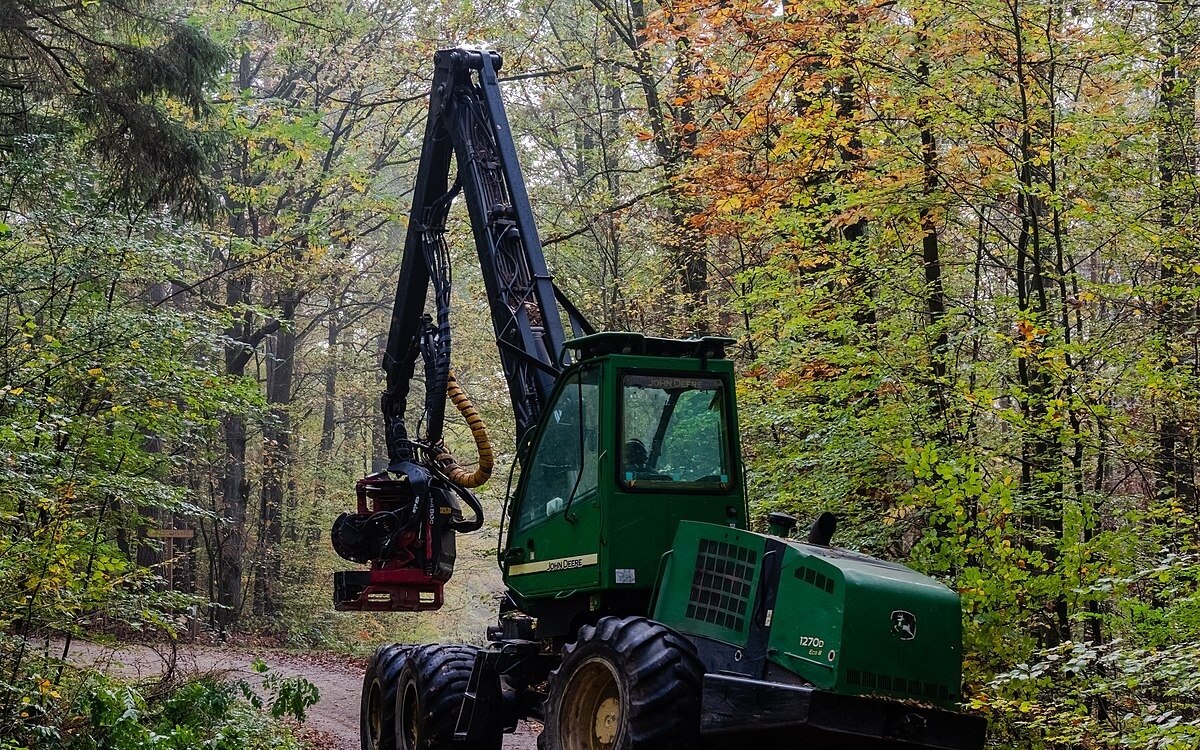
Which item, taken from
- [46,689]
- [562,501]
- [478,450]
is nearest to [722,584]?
[562,501]

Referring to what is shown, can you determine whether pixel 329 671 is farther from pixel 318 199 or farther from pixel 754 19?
pixel 754 19

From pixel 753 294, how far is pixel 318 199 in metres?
14.6

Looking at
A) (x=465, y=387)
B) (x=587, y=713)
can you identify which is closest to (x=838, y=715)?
(x=587, y=713)

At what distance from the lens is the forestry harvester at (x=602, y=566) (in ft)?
17.6

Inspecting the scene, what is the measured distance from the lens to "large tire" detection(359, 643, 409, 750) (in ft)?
27.1

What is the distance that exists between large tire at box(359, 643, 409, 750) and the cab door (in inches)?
54.5

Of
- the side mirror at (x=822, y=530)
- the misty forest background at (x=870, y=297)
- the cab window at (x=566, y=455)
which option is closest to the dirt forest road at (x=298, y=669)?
the misty forest background at (x=870, y=297)

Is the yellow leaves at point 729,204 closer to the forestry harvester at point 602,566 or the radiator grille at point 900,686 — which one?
the forestry harvester at point 602,566

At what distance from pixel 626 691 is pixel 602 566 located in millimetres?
1047

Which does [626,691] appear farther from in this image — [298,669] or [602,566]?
[298,669]

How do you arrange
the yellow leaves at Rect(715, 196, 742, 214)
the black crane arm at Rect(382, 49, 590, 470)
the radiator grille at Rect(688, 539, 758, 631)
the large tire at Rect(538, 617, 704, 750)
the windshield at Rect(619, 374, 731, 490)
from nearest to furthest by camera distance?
the large tire at Rect(538, 617, 704, 750) < the radiator grille at Rect(688, 539, 758, 631) < the windshield at Rect(619, 374, 731, 490) < the black crane arm at Rect(382, 49, 590, 470) < the yellow leaves at Rect(715, 196, 742, 214)

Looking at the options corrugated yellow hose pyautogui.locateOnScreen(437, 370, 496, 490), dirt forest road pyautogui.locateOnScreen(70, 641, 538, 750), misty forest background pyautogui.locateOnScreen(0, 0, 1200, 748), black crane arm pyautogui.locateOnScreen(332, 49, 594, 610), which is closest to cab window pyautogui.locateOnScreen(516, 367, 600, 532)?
corrugated yellow hose pyautogui.locateOnScreen(437, 370, 496, 490)

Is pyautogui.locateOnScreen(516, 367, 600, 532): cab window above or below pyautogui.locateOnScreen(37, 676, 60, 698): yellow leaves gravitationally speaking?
above

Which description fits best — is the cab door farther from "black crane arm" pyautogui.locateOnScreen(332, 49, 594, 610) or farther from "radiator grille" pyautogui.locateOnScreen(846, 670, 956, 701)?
"radiator grille" pyautogui.locateOnScreen(846, 670, 956, 701)
